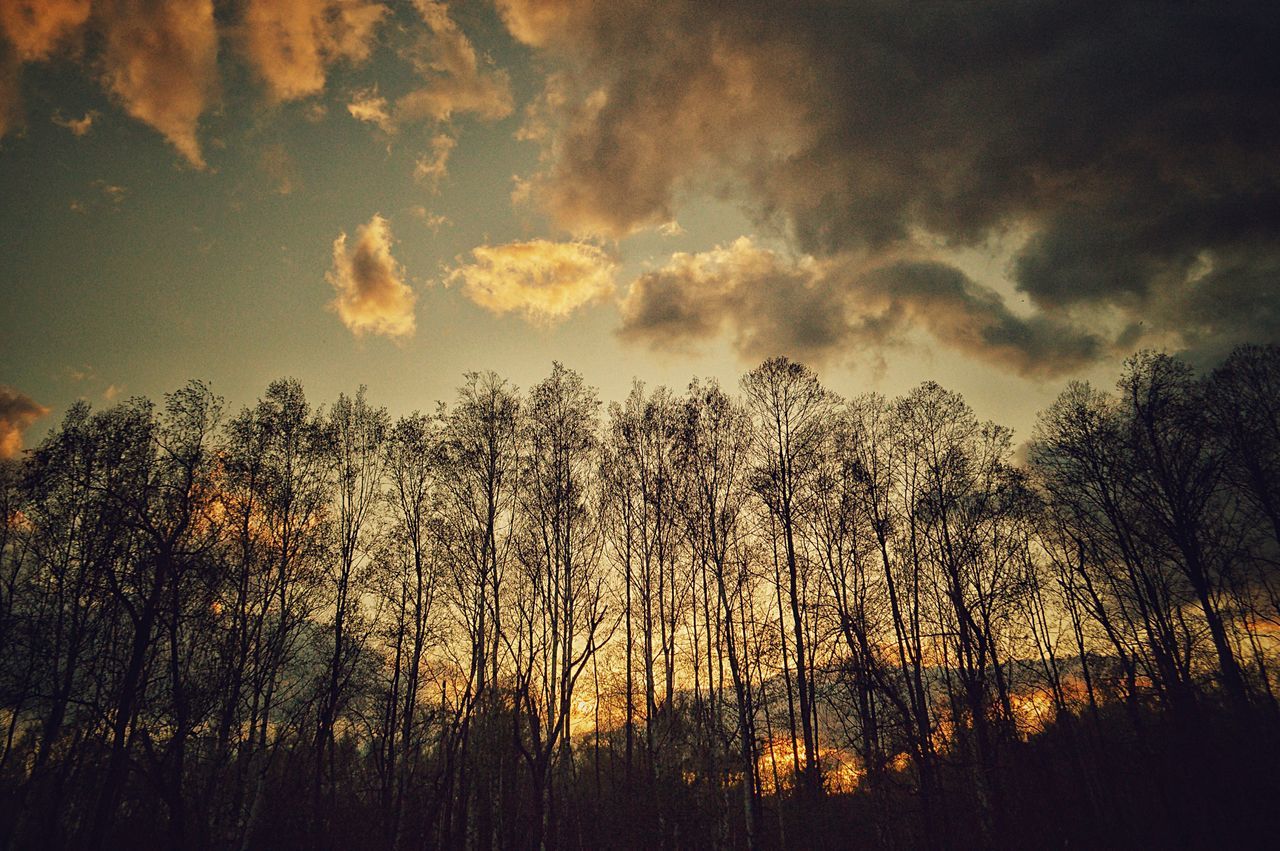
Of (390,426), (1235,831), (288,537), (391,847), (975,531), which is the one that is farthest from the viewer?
(390,426)

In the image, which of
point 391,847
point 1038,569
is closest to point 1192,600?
point 1038,569

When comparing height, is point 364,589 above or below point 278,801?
above

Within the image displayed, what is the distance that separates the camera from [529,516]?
1877 cm

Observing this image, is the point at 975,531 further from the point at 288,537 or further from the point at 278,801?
the point at 278,801

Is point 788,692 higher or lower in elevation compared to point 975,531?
lower

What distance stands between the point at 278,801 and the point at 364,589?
921 centimetres

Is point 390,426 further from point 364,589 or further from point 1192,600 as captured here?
point 1192,600

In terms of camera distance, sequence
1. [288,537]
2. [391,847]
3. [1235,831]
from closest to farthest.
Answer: [1235,831] → [391,847] → [288,537]

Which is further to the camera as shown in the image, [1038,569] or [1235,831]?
[1038,569]

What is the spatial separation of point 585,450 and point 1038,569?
66.3 feet

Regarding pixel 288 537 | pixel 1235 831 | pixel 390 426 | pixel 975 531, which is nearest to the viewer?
pixel 1235 831

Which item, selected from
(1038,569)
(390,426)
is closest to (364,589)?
(390,426)

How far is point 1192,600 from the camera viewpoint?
1691 cm

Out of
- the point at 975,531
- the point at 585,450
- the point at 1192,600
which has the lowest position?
the point at 1192,600
